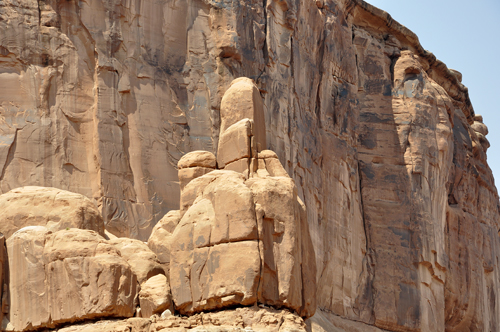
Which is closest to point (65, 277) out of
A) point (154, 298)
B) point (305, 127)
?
point (154, 298)

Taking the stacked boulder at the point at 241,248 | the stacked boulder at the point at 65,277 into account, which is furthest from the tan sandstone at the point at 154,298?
the stacked boulder at the point at 241,248

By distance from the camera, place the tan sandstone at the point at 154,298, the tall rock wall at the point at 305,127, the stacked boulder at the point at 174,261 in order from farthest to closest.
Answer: the tall rock wall at the point at 305,127
the tan sandstone at the point at 154,298
the stacked boulder at the point at 174,261

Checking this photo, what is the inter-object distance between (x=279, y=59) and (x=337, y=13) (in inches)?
268

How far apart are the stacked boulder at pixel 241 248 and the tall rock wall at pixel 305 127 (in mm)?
8255

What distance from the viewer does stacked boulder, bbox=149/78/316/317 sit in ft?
57.1

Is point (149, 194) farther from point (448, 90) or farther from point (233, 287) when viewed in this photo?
point (448, 90)

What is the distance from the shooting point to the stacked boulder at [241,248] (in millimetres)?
17391

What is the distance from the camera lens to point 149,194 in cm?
2722

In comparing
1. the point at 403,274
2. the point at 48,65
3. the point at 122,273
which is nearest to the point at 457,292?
the point at 403,274

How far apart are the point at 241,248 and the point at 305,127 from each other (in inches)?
647

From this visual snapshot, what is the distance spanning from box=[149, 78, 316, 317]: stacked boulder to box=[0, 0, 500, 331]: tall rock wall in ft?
27.1

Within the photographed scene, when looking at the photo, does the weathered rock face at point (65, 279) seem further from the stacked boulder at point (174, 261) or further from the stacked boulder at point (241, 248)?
the stacked boulder at point (241, 248)

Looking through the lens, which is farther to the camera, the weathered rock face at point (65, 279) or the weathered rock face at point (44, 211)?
the weathered rock face at point (44, 211)

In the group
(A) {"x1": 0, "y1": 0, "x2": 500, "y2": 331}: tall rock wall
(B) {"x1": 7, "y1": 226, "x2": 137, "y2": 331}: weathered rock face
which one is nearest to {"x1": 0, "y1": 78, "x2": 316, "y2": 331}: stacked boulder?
(B) {"x1": 7, "y1": 226, "x2": 137, "y2": 331}: weathered rock face
